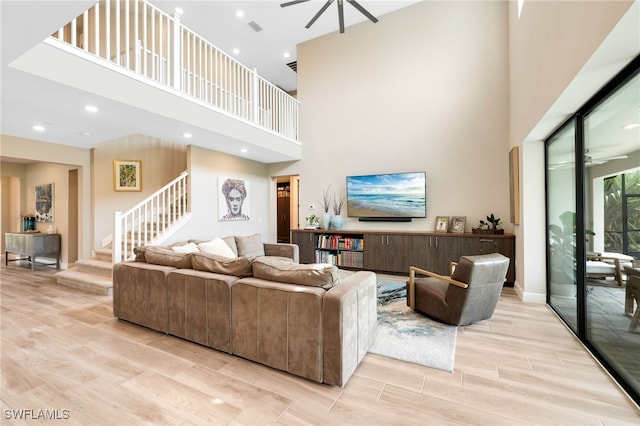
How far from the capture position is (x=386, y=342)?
8.77 ft

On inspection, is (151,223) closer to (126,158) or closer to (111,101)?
(111,101)

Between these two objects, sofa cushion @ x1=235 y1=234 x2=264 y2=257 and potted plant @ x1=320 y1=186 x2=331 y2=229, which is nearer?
sofa cushion @ x1=235 y1=234 x2=264 y2=257

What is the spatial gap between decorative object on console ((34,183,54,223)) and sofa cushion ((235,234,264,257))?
5191 mm

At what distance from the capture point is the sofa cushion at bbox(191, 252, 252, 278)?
253 centimetres

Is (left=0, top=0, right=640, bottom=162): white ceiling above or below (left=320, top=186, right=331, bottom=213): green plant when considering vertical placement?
above

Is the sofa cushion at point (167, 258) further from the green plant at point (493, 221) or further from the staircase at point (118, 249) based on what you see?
the green plant at point (493, 221)

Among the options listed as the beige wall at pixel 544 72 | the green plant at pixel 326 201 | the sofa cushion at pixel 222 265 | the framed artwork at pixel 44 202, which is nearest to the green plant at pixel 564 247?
the beige wall at pixel 544 72

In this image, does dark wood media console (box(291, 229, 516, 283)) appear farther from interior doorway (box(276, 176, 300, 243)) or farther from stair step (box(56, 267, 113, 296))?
stair step (box(56, 267, 113, 296))

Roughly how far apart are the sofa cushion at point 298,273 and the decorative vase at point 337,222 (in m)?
3.81

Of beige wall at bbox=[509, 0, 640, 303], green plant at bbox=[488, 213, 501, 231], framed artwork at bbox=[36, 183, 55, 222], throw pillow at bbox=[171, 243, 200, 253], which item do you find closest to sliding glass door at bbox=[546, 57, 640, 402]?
beige wall at bbox=[509, 0, 640, 303]

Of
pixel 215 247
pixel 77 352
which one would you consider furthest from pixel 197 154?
pixel 77 352

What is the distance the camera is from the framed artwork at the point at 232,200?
20.4 feet

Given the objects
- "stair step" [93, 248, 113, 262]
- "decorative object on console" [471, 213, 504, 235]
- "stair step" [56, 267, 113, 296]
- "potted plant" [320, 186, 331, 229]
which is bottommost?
"stair step" [56, 267, 113, 296]

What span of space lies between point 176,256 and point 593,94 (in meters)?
3.99
